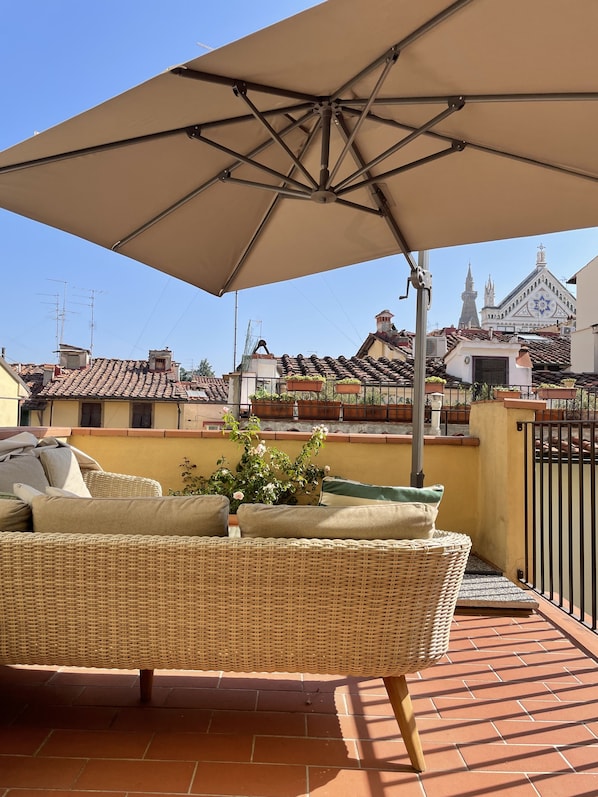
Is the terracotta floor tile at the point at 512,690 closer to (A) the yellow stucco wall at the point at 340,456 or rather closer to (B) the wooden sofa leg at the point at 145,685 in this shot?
(B) the wooden sofa leg at the point at 145,685

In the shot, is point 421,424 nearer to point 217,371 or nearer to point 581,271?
point 581,271

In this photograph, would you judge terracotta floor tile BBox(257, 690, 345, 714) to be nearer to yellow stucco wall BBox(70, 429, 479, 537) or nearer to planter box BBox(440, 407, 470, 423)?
yellow stucco wall BBox(70, 429, 479, 537)

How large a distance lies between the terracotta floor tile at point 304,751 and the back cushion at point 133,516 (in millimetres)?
640

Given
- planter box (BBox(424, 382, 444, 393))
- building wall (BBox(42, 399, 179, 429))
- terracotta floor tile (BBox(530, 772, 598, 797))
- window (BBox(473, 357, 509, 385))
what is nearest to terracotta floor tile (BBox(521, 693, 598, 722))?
terracotta floor tile (BBox(530, 772, 598, 797))

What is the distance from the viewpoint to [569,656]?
8.27ft

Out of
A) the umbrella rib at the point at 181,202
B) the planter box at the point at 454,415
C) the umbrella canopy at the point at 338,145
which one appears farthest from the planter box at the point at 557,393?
the umbrella rib at the point at 181,202

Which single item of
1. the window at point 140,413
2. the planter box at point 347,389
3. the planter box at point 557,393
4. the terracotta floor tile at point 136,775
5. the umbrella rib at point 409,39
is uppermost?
the umbrella rib at point 409,39

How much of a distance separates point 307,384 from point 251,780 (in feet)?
24.6

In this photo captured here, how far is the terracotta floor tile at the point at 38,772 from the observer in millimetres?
1548

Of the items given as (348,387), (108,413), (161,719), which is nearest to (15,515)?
(161,719)

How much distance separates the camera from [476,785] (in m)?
1.60

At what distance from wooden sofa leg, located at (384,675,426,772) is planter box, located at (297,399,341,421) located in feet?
19.4

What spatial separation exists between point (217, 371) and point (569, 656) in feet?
193

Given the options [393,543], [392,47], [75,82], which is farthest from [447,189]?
[75,82]
